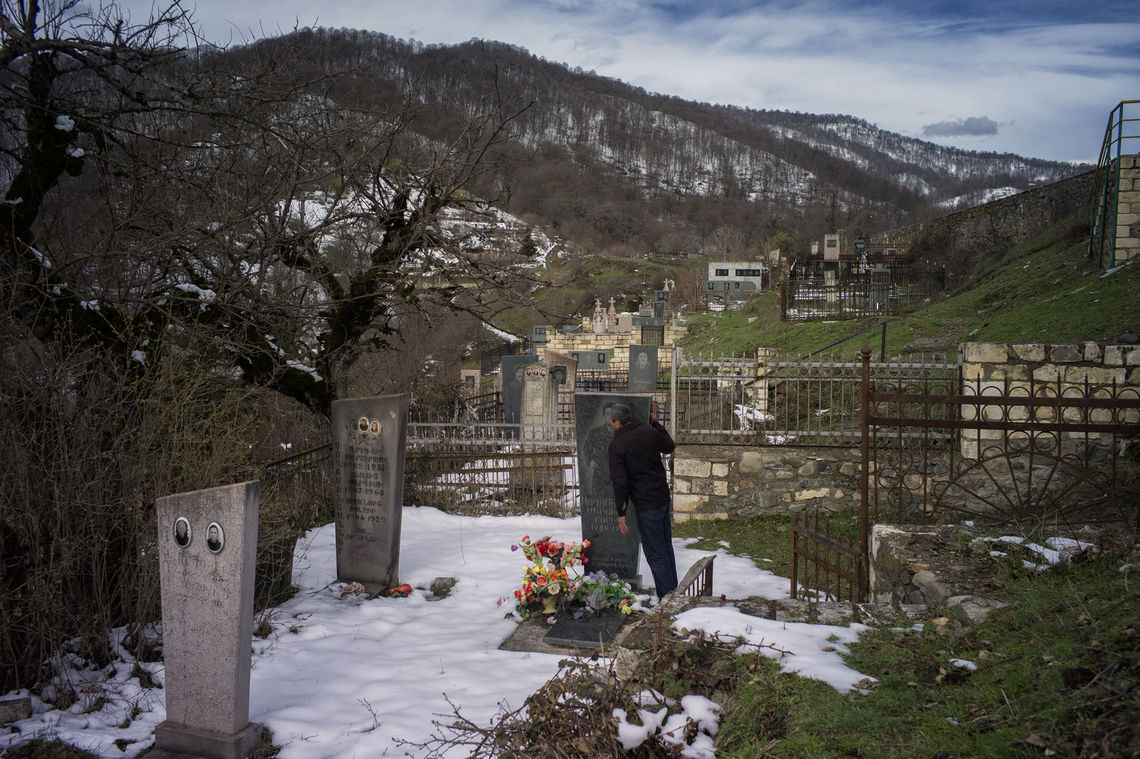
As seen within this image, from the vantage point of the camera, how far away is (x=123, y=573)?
160 inches

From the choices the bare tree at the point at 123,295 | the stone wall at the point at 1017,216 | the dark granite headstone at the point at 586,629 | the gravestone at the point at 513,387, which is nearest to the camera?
the bare tree at the point at 123,295

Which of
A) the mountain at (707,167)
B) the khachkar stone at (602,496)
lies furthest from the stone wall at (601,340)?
the mountain at (707,167)

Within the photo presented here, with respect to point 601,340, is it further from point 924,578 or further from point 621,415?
point 924,578

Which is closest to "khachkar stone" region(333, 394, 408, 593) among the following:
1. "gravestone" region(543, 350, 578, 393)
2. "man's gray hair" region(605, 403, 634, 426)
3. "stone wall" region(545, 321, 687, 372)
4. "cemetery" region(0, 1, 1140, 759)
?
"cemetery" region(0, 1, 1140, 759)

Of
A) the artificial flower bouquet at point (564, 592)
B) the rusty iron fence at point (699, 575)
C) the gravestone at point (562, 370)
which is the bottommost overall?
the artificial flower bouquet at point (564, 592)

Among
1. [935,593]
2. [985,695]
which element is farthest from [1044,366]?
[985,695]

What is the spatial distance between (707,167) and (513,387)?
443ft

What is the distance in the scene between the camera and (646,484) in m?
5.64

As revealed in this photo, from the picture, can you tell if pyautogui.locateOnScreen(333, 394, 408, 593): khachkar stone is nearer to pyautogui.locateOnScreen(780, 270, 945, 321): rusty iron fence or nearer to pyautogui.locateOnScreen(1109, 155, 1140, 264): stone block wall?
pyautogui.locateOnScreen(1109, 155, 1140, 264): stone block wall

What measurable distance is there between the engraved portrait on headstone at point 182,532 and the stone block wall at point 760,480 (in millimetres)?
6720

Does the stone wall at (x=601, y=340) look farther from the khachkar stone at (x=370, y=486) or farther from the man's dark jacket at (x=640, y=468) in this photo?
the man's dark jacket at (x=640, y=468)

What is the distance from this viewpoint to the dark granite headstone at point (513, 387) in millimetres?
14664

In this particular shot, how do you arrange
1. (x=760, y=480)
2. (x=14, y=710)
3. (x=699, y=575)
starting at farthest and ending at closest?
(x=760, y=480) < (x=699, y=575) < (x=14, y=710)

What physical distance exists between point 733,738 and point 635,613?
280 cm
